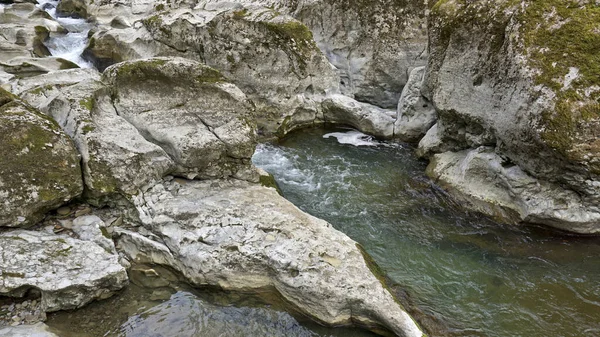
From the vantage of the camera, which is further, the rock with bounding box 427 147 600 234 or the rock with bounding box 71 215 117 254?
the rock with bounding box 427 147 600 234

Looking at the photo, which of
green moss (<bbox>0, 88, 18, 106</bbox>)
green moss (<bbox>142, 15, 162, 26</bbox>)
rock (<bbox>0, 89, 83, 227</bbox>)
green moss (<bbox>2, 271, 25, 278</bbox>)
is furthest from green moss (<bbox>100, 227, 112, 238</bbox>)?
green moss (<bbox>142, 15, 162, 26</bbox>)

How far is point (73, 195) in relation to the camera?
21.8 ft

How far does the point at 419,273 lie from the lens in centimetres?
733

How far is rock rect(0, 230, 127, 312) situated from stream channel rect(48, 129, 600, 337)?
0.84 feet

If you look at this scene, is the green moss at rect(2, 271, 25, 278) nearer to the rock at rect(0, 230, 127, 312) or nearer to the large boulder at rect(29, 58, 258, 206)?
the rock at rect(0, 230, 127, 312)

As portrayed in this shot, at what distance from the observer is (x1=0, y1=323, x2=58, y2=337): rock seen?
199 inches

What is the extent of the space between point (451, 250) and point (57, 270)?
684 cm

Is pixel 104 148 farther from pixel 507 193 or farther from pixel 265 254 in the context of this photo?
pixel 507 193

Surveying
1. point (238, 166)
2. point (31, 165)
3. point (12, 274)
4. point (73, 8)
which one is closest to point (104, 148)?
point (31, 165)

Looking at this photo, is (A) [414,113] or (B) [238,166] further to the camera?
(A) [414,113]

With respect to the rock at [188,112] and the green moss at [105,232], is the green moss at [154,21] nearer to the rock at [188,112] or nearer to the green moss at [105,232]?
the rock at [188,112]

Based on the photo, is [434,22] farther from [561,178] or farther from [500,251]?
[500,251]

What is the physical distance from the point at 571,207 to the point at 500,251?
177 centimetres

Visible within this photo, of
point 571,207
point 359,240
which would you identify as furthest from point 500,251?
point 359,240
